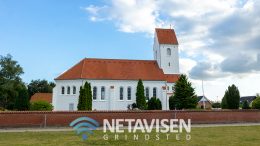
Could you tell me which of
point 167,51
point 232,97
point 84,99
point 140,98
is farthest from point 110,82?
point 232,97

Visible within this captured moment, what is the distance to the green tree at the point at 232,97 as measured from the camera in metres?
40.5

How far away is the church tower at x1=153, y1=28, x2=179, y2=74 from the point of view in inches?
2389

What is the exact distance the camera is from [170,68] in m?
61.1

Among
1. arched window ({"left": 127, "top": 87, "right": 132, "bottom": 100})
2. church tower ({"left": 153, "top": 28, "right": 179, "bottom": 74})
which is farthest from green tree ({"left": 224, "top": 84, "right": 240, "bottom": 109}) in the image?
church tower ({"left": 153, "top": 28, "right": 179, "bottom": 74})

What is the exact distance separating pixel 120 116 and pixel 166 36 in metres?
Result: 37.6

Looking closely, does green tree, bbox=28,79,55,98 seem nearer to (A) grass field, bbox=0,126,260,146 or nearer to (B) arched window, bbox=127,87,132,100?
(B) arched window, bbox=127,87,132,100

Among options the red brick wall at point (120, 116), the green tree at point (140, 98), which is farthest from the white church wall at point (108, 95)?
the red brick wall at point (120, 116)

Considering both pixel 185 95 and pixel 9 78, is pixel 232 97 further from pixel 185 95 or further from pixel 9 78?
pixel 9 78

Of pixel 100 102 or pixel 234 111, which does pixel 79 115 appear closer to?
pixel 234 111

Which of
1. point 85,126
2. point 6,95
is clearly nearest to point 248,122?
Answer: point 85,126

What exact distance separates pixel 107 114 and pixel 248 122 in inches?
588

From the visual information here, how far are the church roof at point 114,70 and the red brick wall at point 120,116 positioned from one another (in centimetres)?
2366

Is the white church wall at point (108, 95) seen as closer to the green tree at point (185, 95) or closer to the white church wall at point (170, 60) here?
the white church wall at point (170, 60)

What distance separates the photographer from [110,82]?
173ft
